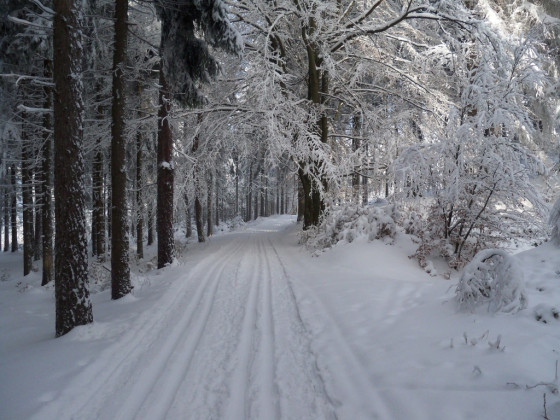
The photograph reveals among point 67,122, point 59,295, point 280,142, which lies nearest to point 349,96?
point 280,142

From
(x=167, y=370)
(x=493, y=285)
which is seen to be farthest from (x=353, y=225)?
(x=167, y=370)

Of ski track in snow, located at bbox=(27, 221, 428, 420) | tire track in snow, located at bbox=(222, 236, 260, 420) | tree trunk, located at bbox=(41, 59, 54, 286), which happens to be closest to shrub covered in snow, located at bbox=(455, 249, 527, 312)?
ski track in snow, located at bbox=(27, 221, 428, 420)

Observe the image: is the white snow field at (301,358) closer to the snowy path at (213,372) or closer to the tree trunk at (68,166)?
the snowy path at (213,372)

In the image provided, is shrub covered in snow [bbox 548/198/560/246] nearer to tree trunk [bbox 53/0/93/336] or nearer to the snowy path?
the snowy path

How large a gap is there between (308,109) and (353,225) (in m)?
5.21

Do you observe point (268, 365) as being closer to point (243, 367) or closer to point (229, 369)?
point (243, 367)

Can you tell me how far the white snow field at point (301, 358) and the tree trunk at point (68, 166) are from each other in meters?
0.57

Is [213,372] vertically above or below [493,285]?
below

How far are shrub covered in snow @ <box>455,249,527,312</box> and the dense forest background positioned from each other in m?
3.26

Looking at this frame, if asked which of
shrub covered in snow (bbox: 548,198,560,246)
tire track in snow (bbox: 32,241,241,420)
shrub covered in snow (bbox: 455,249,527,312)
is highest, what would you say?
shrub covered in snow (bbox: 548,198,560,246)

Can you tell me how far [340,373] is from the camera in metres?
3.46

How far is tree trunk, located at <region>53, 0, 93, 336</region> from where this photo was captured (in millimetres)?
5012

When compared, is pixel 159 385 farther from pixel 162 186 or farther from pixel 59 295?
pixel 162 186

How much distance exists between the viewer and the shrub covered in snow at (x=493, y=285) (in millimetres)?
3541
